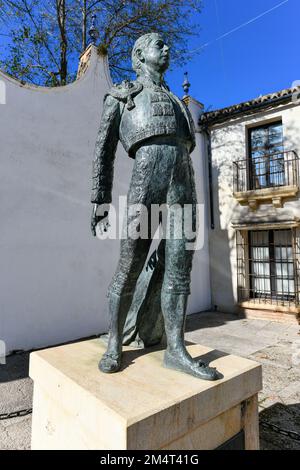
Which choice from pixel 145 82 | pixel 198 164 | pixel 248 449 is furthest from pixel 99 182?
pixel 198 164

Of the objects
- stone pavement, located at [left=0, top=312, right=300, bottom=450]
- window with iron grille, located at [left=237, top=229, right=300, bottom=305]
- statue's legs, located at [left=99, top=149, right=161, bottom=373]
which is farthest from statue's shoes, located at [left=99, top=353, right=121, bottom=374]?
window with iron grille, located at [left=237, top=229, right=300, bottom=305]

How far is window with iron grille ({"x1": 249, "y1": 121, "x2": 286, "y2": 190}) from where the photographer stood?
27.2 ft

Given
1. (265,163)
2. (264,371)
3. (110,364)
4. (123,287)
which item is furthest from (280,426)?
(265,163)

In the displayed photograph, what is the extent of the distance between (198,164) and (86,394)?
8.42m

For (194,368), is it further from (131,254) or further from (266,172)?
(266,172)

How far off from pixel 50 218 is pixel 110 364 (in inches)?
170

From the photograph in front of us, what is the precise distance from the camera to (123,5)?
973 cm

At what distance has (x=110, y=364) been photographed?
196 cm

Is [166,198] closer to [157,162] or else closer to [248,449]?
[157,162]

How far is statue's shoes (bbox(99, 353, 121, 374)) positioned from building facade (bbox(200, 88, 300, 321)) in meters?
6.65

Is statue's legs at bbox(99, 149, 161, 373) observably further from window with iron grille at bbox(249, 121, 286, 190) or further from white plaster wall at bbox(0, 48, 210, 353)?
window with iron grille at bbox(249, 121, 286, 190)

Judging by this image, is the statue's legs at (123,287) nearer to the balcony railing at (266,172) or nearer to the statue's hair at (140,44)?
the statue's hair at (140,44)

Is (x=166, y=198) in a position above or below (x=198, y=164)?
below
